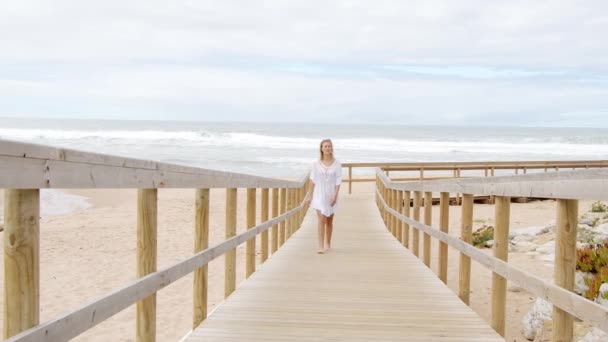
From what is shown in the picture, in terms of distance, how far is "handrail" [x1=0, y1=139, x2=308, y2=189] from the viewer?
1961 millimetres

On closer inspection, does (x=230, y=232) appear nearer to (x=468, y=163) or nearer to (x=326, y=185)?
(x=326, y=185)

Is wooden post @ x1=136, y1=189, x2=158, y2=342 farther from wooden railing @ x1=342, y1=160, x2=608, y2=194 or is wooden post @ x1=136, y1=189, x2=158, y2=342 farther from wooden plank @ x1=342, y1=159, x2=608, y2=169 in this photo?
wooden plank @ x1=342, y1=159, x2=608, y2=169

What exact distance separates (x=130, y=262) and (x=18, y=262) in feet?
32.8

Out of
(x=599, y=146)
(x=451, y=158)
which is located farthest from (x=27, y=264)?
(x=599, y=146)

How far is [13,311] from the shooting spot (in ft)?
6.84

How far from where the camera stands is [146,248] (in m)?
3.25

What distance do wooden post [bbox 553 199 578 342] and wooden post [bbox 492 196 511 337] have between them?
0.91 m

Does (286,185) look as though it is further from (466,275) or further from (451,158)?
(451,158)

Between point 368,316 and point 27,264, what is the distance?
9.89ft

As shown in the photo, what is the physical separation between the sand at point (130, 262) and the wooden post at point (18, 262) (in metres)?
3.12

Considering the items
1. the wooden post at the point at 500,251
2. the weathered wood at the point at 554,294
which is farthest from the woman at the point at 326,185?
the wooden post at the point at 500,251

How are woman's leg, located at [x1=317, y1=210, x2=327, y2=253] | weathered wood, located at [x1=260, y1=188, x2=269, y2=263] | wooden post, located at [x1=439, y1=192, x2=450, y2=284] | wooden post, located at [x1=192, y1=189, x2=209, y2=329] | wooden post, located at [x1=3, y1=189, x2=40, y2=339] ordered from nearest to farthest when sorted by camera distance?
1. wooden post, located at [x1=3, y1=189, x2=40, y2=339]
2. wooden post, located at [x1=192, y1=189, x2=209, y2=329]
3. wooden post, located at [x1=439, y1=192, x2=450, y2=284]
4. weathered wood, located at [x1=260, y1=188, x2=269, y2=263]
5. woman's leg, located at [x1=317, y1=210, x2=327, y2=253]

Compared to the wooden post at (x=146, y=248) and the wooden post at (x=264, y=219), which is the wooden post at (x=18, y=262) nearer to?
the wooden post at (x=146, y=248)

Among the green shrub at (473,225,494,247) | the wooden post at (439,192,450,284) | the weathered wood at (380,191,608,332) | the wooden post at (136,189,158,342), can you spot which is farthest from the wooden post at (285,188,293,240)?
the wooden post at (136,189,158,342)
